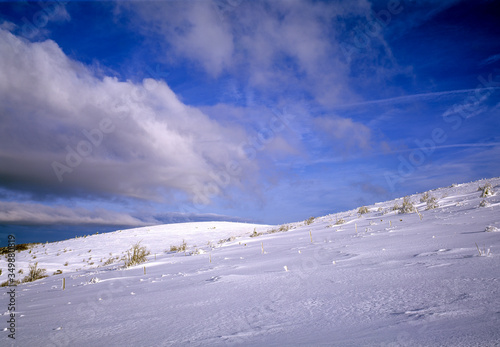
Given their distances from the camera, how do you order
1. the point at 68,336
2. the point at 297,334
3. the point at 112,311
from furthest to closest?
the point at 112,311 → the point at 68,336 → the point at 297,334

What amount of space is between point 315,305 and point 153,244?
19.6m

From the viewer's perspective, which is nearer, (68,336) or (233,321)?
(233,321)

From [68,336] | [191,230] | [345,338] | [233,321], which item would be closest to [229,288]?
[233,321]

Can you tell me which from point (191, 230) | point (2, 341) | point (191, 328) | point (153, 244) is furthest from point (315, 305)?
point (191, 230)

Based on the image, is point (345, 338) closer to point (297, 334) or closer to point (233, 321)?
point (297, 334)

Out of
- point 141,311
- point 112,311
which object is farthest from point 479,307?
A: point 112,311

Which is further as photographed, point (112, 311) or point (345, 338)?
point (112, 311)

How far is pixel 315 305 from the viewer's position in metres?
2.47

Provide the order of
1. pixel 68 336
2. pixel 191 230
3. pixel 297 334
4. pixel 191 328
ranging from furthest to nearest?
1. pixel 191 230
2. pixel 68 336
3. pixel 191 328
4. pixel 297 334

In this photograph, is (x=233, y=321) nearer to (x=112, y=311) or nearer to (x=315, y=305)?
(x=315, y=305)

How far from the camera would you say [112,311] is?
3.59 m

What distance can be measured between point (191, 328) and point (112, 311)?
186cm

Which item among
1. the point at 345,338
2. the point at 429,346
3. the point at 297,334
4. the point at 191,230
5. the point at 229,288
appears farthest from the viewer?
the point at 191,230

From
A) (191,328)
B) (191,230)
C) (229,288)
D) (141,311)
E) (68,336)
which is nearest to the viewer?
(191,328)
